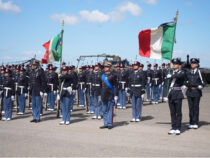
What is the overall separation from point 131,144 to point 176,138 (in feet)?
4.62

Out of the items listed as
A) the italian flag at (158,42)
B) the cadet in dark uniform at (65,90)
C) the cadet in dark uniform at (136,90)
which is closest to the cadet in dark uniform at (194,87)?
the italian flag at (158,42)

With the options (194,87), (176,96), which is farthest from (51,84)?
(176,96)

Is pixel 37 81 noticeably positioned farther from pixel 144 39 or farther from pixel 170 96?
pixel 170 96

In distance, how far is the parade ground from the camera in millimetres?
6137

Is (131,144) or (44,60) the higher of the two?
(44,60)

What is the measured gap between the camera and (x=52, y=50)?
1115cm

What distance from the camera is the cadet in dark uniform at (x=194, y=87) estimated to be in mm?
8969

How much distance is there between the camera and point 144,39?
9422 millimetres

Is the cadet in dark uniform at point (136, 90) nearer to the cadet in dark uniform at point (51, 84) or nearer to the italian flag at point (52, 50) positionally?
the italian flag at point (52, 50)

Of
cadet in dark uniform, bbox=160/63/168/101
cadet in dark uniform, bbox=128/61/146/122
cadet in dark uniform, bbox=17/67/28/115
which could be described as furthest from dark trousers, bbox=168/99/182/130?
cadet in dark uniform, bbox=160/63/168/101

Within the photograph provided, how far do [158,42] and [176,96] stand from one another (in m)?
2.05

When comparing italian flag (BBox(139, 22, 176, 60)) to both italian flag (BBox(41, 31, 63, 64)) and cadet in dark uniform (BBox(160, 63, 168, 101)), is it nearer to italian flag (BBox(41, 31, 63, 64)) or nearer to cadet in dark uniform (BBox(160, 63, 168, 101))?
italian flag (BBox(41, 31, 63, 64))

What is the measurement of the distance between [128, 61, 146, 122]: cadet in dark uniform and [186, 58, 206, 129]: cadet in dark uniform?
1891mm

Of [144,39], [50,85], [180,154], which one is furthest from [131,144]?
[50,85]
